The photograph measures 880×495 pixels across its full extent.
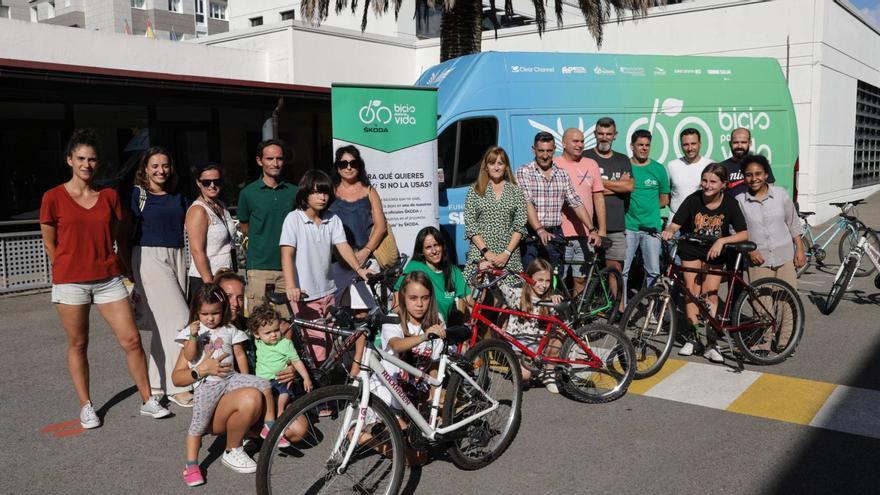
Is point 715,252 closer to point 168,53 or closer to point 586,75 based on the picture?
point 586,75

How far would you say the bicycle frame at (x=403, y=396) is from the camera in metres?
3.34

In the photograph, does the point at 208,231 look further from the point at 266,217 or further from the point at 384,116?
the point at 384,116

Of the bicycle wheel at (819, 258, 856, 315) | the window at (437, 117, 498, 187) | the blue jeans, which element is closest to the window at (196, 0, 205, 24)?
the window at (437, 117, 498, 187)

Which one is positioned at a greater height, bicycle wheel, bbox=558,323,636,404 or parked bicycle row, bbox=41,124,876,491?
parked bicycle row, bbox=41,124,876,491

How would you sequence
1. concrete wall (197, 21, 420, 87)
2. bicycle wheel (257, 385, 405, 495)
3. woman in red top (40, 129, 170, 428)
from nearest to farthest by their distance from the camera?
bicycle wheel (257, 385, 405, 495) < woman in red top (40, 129, 170, 428) < concrete wall (197, 21, 420, 87)

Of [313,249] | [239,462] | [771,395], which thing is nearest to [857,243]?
[771,395]

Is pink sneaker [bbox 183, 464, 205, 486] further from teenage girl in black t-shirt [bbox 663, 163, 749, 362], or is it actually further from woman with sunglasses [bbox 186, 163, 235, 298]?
teenage girl in black t-shirt [bbox 663, 163, 749, 362]

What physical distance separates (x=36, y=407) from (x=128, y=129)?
12.0 metres

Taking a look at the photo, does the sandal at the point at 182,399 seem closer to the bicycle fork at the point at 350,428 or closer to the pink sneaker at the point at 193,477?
the pink sneaker at the point at 193,477

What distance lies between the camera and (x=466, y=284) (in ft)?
18.3

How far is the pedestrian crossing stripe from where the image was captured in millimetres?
4859

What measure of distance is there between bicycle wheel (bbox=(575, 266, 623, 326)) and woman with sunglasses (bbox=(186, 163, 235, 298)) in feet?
8.90

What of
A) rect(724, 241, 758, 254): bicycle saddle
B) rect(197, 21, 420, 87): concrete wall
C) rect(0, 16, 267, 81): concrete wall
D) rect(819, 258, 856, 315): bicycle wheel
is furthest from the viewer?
rect(197, 21, 420, 87): concrete wall

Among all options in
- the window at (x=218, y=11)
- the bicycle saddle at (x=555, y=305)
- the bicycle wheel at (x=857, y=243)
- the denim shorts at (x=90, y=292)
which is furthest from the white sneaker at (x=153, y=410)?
the window at (x=218, y=11)
